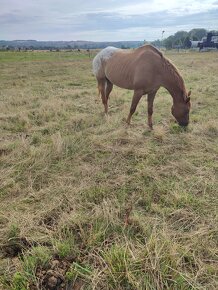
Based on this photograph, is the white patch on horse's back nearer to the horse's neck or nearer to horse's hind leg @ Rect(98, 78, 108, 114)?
horse's hind leg @ Rect(98, 78, 108, 114)

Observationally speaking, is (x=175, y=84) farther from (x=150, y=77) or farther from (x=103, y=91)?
(x=103, y=91)

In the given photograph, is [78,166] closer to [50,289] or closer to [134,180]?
[134,180]

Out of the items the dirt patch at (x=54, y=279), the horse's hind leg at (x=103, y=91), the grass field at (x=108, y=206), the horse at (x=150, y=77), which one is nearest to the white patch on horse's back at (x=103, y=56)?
the horse's hind leg at (x=103, y=91)

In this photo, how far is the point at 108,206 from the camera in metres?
3.14

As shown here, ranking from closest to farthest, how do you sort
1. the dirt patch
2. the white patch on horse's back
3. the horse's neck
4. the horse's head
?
the dirt patch → the horse's neck → the horse's head → the white patch on horse's back

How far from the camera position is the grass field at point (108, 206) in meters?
2.29

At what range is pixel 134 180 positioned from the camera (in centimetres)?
387

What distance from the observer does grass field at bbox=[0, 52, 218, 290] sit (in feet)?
7.52

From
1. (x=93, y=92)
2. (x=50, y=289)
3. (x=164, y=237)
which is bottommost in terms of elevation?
(x=50, y=289)

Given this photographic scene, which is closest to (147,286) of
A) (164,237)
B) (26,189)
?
(164,237)

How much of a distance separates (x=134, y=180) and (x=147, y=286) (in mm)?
1839

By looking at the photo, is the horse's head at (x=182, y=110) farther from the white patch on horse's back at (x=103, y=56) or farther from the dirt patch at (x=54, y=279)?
the dirt patch at (x=54, y=279)

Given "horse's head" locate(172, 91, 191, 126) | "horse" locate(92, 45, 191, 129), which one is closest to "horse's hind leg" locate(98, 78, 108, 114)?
"horse" locate(92, 45, 191, 129)

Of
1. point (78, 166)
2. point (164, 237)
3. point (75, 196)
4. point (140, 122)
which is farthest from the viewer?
point (140, 122)
